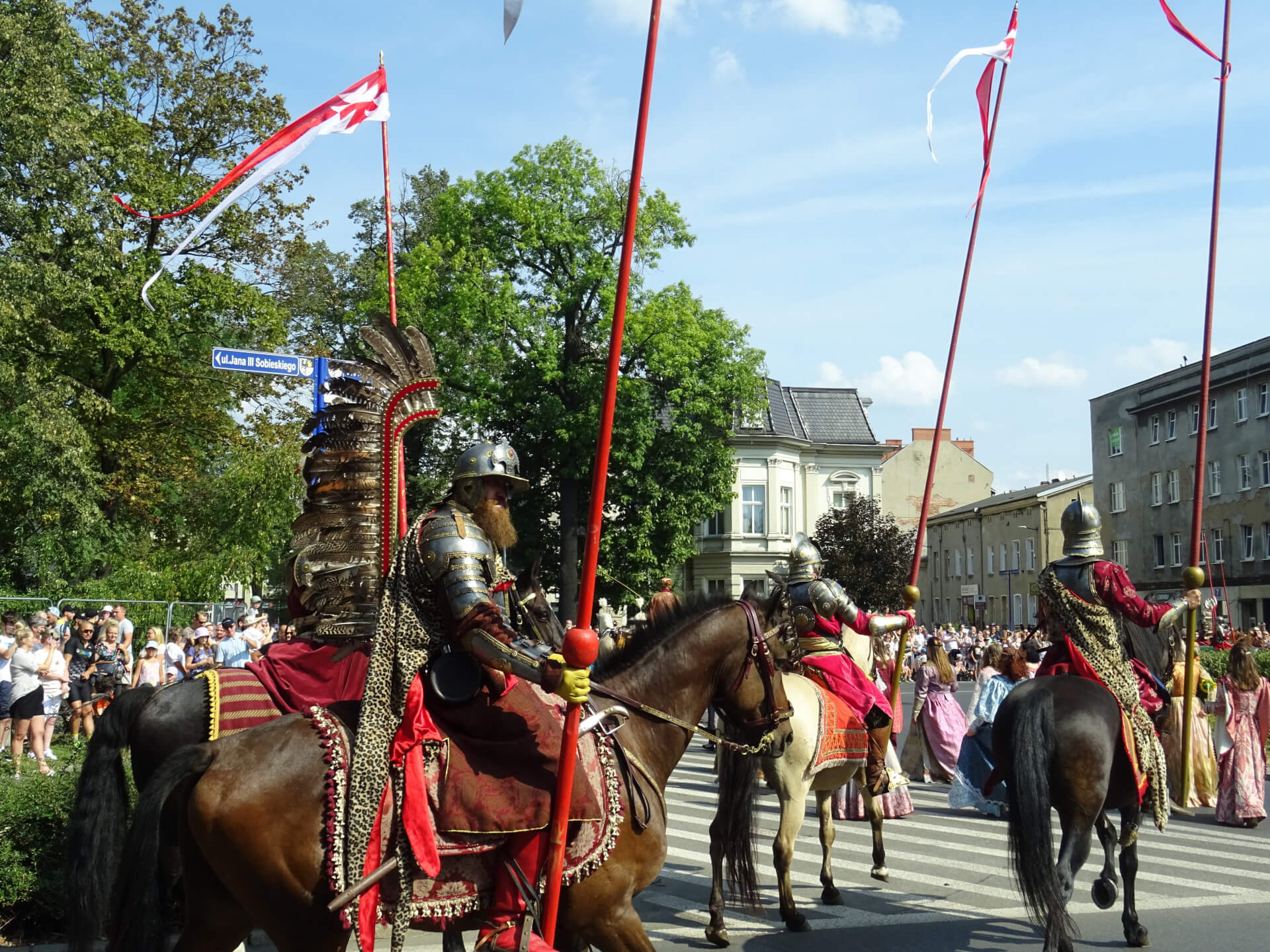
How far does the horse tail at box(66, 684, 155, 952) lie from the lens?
5.39 metres

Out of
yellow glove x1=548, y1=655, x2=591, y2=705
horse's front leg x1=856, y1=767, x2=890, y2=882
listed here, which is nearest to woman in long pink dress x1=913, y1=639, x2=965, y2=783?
horse's front leg x1=856, y1=767, x2=890, y2=882

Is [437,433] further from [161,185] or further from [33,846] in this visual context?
[33,846]

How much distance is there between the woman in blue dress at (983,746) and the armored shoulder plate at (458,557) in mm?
8218

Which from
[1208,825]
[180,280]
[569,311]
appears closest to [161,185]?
[180,280]

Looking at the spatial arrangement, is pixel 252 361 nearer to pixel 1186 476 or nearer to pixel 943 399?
pixel 943 399

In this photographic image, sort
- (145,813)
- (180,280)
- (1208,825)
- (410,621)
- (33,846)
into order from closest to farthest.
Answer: (145,813) < (410,621) < (33,846) < (1208,825) < (180,280)

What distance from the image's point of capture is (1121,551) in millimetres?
58625

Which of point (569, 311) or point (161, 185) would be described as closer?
point (161, 185)

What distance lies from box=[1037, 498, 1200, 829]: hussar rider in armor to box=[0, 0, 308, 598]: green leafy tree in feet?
66.5

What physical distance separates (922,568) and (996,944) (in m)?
70.3

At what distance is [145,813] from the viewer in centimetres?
462

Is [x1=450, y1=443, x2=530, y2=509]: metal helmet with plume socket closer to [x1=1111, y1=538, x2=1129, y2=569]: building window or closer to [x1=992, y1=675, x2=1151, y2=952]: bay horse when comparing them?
[x1=992, y1=675, x2=1151, y2=952]: bay horse

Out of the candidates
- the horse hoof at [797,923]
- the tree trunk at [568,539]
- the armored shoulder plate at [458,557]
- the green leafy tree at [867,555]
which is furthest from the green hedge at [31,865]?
the green leafy tree at [867,555]

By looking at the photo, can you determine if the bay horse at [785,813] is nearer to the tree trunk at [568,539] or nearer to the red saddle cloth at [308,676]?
the red saddle cloth at [308,676]
